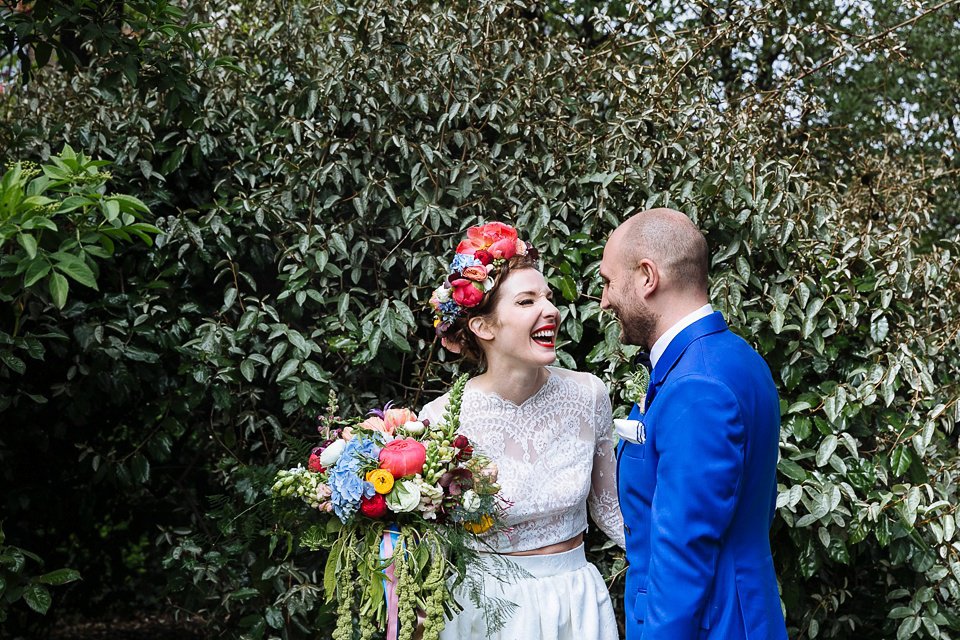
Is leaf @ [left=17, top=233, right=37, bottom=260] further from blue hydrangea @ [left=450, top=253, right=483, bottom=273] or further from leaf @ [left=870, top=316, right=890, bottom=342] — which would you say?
leaf @ [left=870, top=316, right=890, bottom=342]

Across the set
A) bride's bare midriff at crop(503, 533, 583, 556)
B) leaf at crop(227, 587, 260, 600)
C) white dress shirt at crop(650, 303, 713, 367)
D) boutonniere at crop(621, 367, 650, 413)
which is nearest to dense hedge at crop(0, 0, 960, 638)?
leaf at crop(227, 587, 260, 600)

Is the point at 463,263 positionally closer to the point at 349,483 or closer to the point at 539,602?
the point at 349,483

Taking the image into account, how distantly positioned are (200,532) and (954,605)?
3.01m

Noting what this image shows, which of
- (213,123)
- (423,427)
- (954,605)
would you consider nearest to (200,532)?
(213,123)

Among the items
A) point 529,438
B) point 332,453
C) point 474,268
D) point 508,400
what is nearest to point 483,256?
point 474,268

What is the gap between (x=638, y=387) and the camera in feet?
8.28

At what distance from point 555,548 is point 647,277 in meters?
0.87

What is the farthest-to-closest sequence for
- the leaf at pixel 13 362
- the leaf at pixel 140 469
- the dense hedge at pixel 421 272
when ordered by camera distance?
the leaf at pixel 140 469, the dense hedge at pixel 421 272, the leaf at pixel 13 362

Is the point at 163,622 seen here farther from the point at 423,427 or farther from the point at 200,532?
the point at 423,427

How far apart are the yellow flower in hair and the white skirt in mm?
421

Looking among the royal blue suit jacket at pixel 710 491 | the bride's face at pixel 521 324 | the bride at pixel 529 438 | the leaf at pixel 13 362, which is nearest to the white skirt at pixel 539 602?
the bride at pixel 529 438

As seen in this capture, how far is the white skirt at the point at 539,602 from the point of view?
2.24 m

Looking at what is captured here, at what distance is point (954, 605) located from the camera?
319cm

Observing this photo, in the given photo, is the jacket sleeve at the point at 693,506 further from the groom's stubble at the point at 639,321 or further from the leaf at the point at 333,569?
the leaf at the point at 333,569
